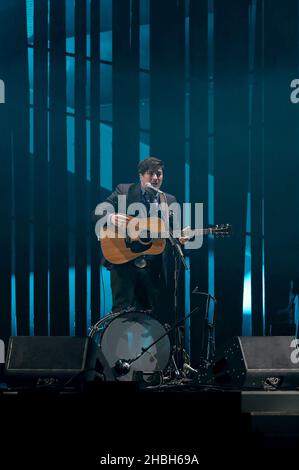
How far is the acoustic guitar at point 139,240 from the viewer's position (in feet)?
15.1

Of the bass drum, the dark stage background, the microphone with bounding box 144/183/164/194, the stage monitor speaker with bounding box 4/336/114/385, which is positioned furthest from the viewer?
the dark stage background

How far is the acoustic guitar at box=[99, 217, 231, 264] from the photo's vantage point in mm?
4594

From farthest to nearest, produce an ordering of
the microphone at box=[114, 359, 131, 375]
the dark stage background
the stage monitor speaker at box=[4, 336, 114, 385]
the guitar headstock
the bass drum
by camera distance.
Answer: the dark stage background, the guitar headstock, the bass drum, the microphone at box=[114, 359, 131, 375], the stage monitor speaker at box=[4, 336, 114, 385]

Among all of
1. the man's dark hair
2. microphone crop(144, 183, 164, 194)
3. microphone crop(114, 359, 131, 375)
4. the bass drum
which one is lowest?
microphone crop(114, 359, 131, 375)

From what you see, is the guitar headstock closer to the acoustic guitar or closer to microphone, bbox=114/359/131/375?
the acoustic guitar

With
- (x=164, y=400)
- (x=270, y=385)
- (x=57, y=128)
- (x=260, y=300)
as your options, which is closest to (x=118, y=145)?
(x=57, y=128)

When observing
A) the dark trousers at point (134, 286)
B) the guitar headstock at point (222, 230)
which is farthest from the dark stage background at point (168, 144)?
the dark trousers at point (134, 286)

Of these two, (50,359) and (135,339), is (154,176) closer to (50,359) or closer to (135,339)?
(135,339)

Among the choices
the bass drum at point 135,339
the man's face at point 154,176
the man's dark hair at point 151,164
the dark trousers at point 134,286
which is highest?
the man's dark hair at point 151,164

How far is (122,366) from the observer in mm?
4254

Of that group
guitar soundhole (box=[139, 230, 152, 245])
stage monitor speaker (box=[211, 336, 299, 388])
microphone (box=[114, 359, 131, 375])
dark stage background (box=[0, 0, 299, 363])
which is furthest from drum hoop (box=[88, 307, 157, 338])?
stage monitor speaker (box=[211, 336, 299, 388])

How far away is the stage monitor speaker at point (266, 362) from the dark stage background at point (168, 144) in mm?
1845

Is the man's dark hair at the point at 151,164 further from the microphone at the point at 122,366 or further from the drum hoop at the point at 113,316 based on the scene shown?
the microphone at the point at 122,366

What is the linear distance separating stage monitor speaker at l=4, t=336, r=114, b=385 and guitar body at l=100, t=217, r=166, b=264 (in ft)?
3.92
